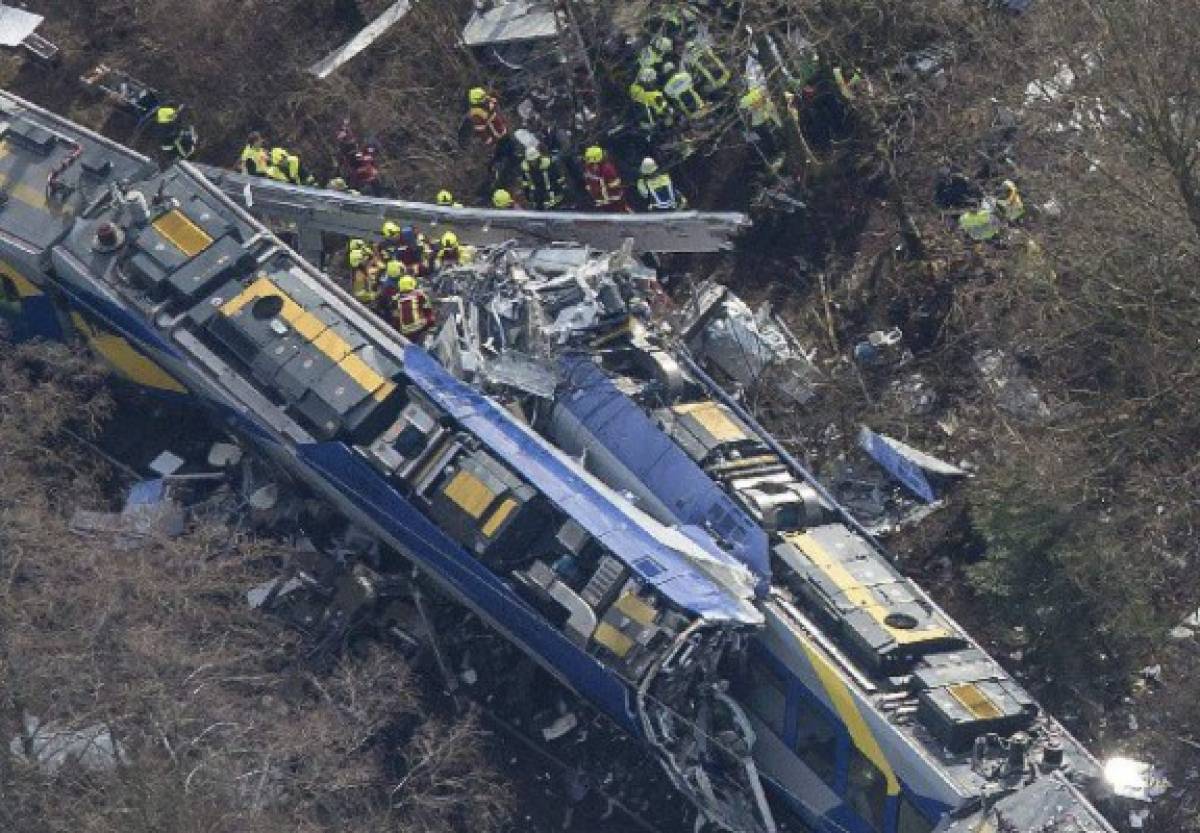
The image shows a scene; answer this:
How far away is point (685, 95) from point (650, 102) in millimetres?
548

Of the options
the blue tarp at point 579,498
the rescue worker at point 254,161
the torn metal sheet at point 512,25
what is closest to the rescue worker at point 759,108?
the torn metal sheet at point 512,25

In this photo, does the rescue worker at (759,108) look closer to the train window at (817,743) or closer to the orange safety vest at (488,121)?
the orange safety vest at (488,121)

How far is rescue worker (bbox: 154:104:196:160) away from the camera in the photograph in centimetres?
2820

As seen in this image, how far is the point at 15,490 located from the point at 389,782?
18.9 ft

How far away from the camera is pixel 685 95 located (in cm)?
2759

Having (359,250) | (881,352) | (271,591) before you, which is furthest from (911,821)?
(359,250)

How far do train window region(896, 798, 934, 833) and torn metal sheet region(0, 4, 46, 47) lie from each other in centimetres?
1835

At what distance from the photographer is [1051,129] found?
87.8ft

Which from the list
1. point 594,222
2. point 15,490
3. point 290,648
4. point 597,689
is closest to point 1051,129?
point 594,222

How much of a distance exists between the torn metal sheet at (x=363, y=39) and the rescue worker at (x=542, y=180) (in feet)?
13.0

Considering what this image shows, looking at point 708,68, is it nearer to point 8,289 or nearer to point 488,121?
point 488,121

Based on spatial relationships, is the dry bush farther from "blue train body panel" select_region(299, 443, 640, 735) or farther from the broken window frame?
the broken window frame

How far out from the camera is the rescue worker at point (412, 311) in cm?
2477

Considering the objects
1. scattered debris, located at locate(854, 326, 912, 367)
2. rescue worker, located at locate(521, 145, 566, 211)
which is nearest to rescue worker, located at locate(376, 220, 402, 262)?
rescue worker, located at locate(521, 145, 566, 211)
